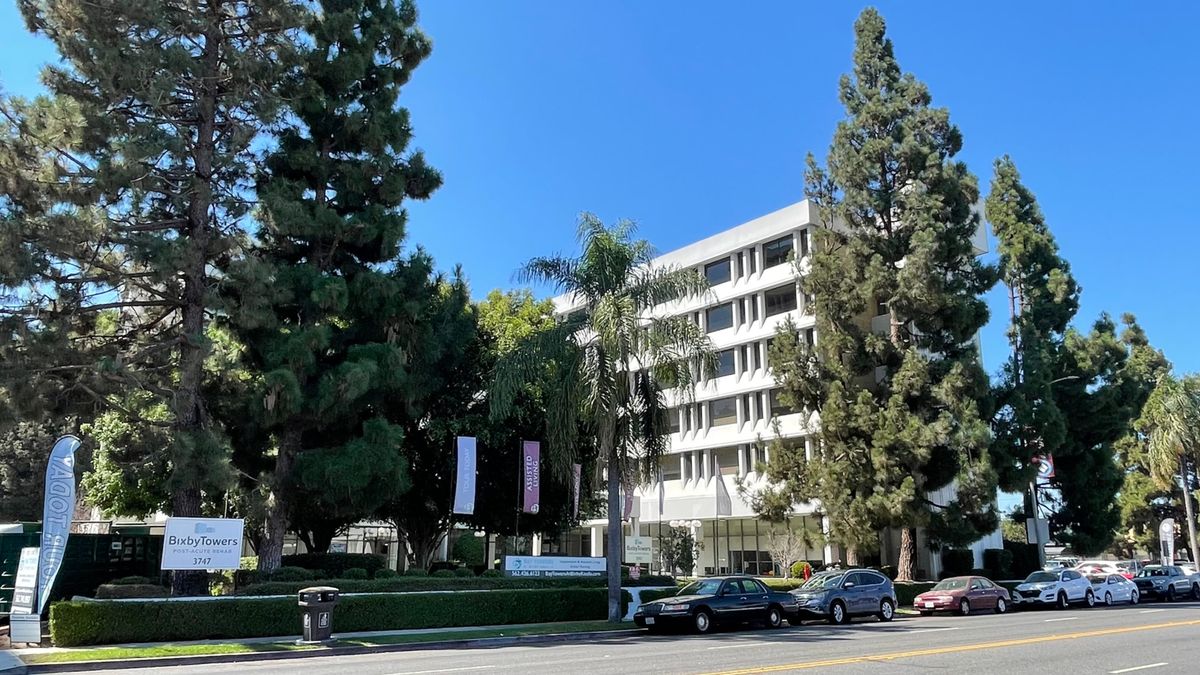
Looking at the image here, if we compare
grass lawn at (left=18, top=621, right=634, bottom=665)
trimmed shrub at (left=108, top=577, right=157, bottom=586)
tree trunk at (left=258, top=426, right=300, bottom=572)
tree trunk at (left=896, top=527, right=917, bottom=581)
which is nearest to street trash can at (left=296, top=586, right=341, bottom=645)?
grass lawn at (left=18, top=621, right=634, bottom=665)

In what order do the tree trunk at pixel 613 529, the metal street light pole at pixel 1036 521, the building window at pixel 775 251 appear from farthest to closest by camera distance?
the building window at pixel 775 251 < the metal street light pole at pixel 1036 521 < the tree trunk at pixel 613 529

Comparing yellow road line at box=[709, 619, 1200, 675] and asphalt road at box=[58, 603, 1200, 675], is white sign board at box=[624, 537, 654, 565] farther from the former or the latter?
yellow road line at box=[709, 619, 1200, 675]

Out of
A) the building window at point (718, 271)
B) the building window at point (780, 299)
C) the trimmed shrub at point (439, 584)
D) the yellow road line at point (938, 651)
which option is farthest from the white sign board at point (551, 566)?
the building window at point (718, 271)

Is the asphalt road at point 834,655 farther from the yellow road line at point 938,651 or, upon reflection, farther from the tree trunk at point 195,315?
the tree trunk at point 195,315

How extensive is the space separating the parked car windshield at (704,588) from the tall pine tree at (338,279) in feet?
28.6

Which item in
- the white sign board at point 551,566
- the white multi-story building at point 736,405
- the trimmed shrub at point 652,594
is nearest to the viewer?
the trimmed shrub at point 652,594

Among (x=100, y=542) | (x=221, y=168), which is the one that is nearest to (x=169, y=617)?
(x=100, y=542)

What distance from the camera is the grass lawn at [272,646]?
52.4 ft

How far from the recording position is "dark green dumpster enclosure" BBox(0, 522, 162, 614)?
70.8ft

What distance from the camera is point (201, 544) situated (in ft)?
66.7

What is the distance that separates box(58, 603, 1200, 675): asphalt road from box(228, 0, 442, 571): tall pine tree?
27.8 ft

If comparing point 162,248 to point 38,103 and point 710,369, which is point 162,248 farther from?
point 710,369

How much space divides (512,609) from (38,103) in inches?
678

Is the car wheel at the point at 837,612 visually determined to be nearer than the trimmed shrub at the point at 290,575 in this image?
No
